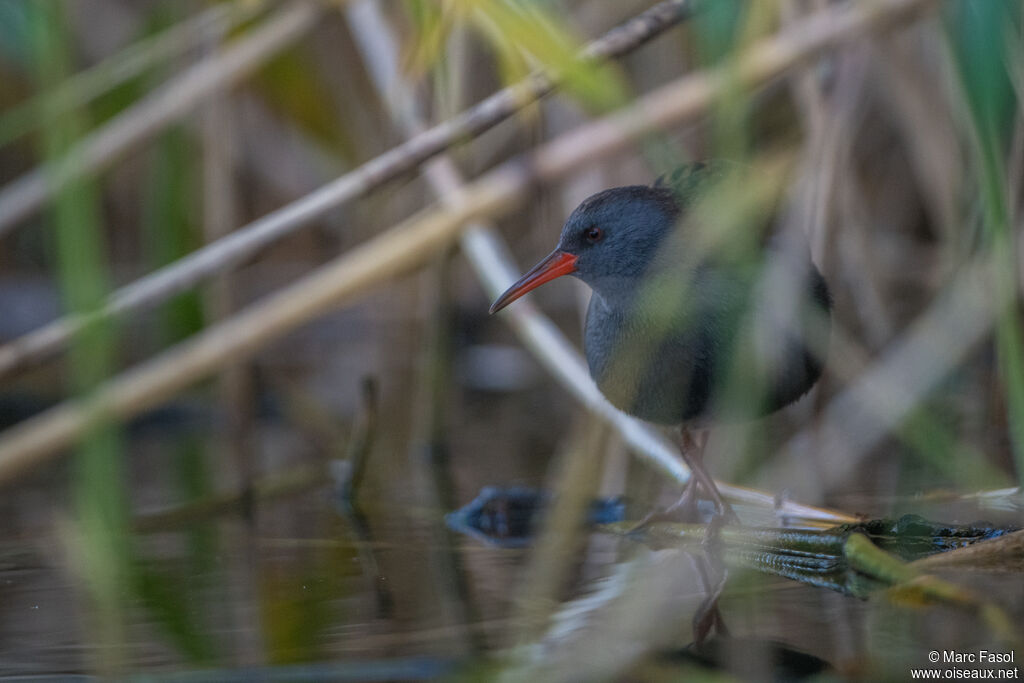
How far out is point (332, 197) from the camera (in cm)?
230

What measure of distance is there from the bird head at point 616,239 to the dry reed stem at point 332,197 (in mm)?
299

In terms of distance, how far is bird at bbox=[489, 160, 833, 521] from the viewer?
82.0 inches

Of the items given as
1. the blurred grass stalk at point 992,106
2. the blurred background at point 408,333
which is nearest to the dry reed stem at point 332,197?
the blurred background at point 408,333

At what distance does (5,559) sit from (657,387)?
3.80 feet

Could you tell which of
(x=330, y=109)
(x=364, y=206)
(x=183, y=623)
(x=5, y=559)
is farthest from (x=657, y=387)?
(x=330, y=109)

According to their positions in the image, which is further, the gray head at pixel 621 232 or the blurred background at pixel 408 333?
the gray head at pixel 621 232

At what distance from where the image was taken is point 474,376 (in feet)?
14.0

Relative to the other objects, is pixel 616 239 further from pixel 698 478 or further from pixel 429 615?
pixel 429 615

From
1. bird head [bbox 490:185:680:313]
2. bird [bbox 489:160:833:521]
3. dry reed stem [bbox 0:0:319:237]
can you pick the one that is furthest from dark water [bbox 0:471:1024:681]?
dry reed stem [bbox 0:0:319:237]

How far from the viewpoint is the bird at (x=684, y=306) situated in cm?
208

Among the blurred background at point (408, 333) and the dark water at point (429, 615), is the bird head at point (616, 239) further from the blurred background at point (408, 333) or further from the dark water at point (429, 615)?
the dark water at point (429, 615)

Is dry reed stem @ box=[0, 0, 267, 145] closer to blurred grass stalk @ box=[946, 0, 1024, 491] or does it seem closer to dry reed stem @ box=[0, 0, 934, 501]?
dry reed stem @ box=[0, 0, 934, 501]

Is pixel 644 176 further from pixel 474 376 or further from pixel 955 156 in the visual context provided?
pixel 474 376

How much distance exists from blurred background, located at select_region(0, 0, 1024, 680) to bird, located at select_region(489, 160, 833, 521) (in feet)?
0.42
